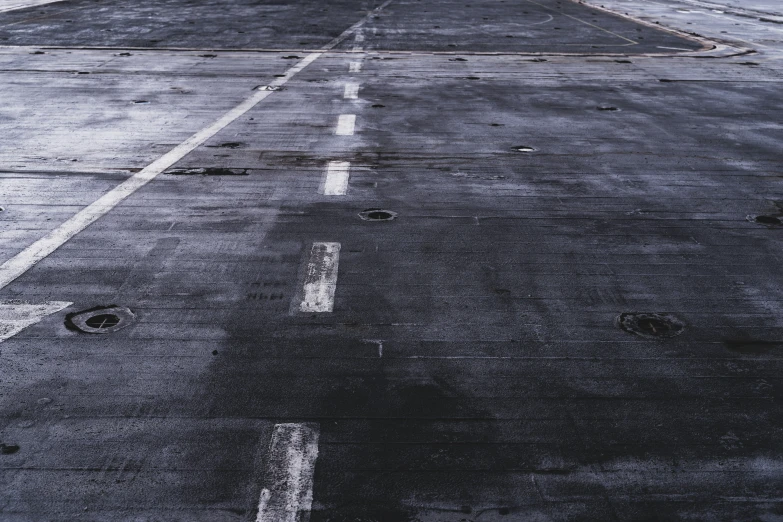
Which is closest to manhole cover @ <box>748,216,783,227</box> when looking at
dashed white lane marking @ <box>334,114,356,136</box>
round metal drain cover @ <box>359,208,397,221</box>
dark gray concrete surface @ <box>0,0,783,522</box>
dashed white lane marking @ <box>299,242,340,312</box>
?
dark gray concrete surface @ <box>0,0,783,522</box>

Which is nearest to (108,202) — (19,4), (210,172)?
(210,172)

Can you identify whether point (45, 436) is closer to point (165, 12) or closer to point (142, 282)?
point (142, 282)

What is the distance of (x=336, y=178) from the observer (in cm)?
959

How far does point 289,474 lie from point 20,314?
3.00 meters

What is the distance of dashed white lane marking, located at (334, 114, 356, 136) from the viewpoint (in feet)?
38.5

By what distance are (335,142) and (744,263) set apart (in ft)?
19.4

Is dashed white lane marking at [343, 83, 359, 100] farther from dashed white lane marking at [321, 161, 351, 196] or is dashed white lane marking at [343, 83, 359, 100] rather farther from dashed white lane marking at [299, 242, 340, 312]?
dashed white lane marking at [299, 242, 340, 312]

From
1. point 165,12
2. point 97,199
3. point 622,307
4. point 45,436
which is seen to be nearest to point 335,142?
point 97,199

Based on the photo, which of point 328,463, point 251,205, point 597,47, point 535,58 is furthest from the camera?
point 597,47

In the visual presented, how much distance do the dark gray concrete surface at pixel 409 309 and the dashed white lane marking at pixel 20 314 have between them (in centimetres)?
11

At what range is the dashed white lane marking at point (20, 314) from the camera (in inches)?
230

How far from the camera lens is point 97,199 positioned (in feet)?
28.6

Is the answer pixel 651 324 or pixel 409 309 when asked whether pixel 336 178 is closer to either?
pixel 409 309

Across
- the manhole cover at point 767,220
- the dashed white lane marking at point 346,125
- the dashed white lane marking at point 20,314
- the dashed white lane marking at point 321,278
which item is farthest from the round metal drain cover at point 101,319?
the manhole cover at point 767,220
